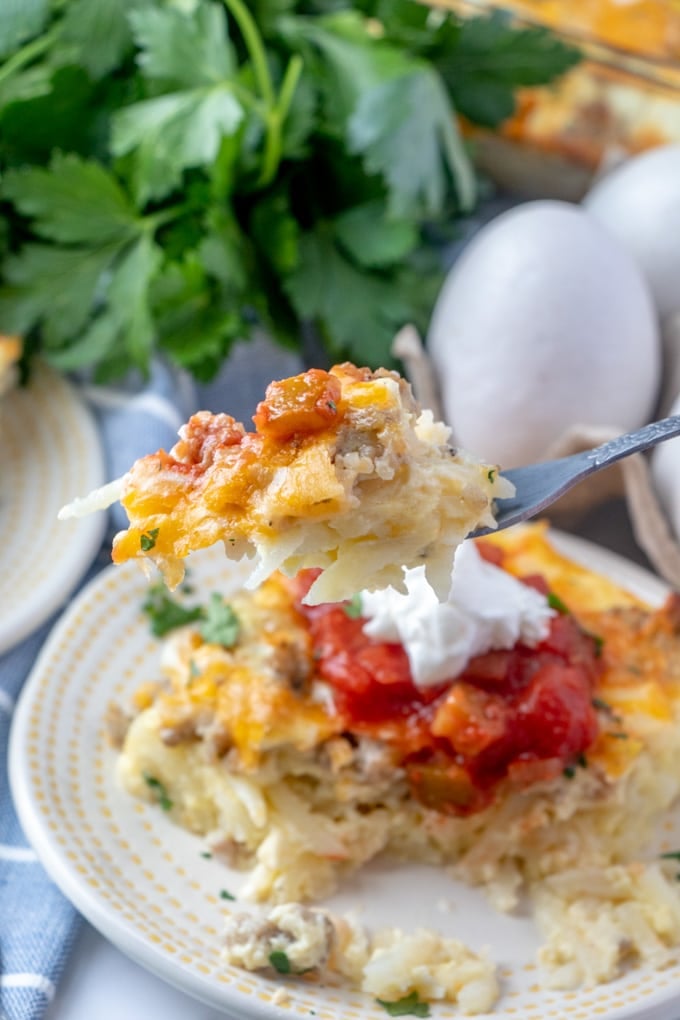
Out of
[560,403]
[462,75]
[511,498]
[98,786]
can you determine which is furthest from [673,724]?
[462,75]

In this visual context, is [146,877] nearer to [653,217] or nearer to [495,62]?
[653,217]

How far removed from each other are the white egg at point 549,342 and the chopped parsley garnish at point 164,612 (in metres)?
1.00

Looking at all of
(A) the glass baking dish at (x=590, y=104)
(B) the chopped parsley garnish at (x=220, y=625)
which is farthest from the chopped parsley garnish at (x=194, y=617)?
(A) the glass baking dish at (x=590, y=104)

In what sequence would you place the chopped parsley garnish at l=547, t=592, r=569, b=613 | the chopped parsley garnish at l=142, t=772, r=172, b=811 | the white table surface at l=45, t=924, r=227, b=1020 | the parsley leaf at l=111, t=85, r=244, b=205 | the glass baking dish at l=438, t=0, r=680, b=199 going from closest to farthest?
the white table surface at l=45, t=924, r=227, b=1020 < the chopped parsley garnish at l=142, t=772, r=172, b=811 < the chopped parsley garnish at l=547, t=592, r=569, b=613 < the parsley leaf at l=111, t=85, r=244, b=205 < the glass baking dish at l=438, t=0, r=680, b=199

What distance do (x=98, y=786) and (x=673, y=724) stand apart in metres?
1.37

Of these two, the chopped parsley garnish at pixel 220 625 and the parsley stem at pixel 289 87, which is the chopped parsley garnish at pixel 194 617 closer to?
the chopped parsley garnish at pixel 220 625

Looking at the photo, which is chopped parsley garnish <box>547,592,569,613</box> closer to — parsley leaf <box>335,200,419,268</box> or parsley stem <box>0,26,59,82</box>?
parsley leaf <box>335,200,419,268</box>

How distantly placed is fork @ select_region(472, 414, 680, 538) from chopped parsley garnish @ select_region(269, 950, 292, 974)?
92 centimetres

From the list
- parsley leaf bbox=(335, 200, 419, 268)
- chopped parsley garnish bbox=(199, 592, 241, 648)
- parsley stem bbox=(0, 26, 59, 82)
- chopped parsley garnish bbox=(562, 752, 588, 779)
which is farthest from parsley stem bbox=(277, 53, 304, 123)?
chopped parsley garnish bbox=(562, 752, 588, 779)

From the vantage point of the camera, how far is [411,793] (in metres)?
2.85

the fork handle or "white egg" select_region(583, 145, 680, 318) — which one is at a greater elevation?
the fork handle

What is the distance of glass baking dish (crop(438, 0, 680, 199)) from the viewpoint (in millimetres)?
4785

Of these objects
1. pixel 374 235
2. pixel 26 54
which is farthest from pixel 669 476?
pixel 26 54

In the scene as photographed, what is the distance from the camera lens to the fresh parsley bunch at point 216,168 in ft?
12.5
